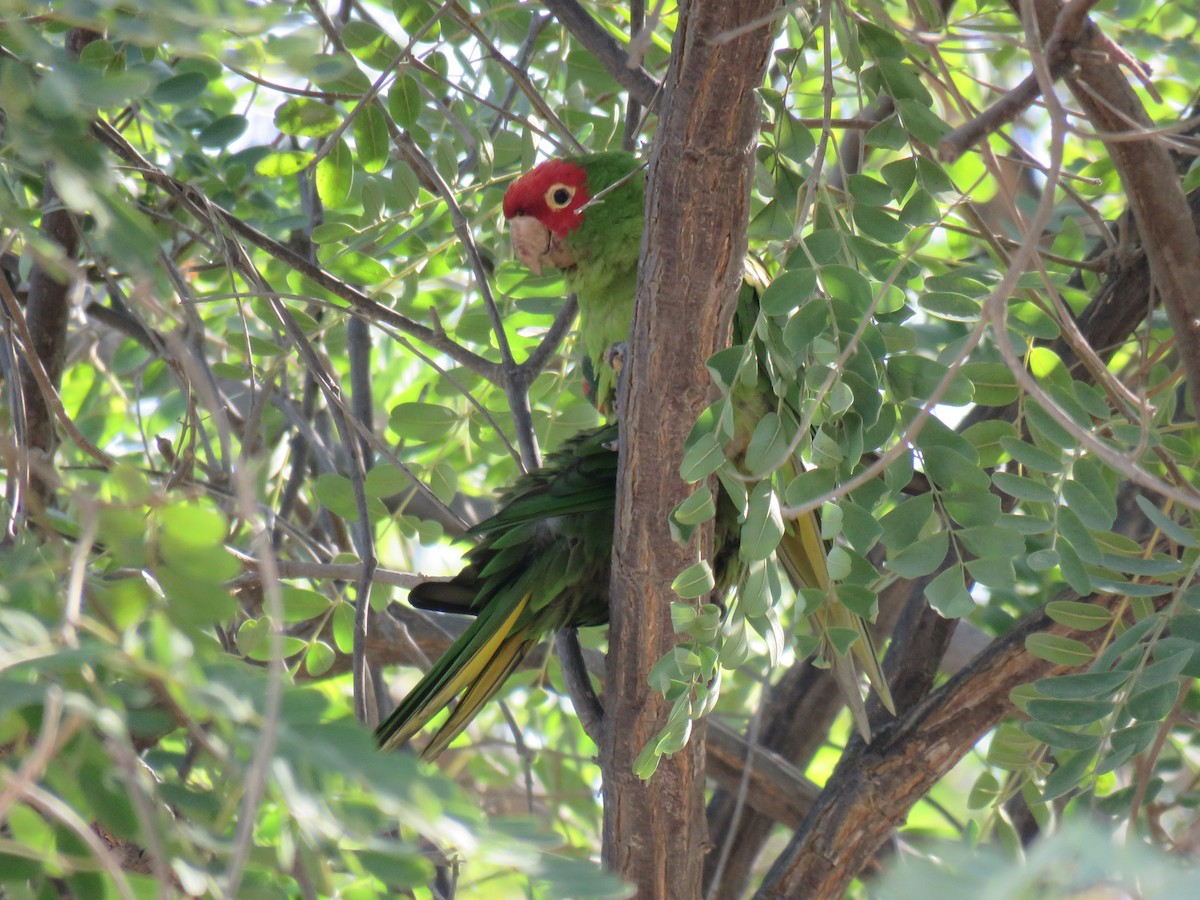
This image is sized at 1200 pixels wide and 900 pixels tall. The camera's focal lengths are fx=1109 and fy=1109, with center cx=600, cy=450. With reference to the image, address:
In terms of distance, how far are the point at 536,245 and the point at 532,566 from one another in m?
0.56

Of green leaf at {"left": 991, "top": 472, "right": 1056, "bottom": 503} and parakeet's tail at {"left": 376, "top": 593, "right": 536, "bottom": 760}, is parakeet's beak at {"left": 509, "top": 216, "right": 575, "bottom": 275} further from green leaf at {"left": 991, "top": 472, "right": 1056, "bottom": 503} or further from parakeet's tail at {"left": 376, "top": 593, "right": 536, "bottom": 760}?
green leaf at {"left": 991, "top": 472, "right": 1056, "bottom": 503}

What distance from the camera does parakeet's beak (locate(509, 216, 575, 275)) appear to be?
1.90 m

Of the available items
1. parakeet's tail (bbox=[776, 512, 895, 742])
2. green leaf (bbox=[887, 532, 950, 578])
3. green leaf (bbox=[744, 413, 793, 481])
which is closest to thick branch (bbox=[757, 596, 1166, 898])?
parakeet's tail (bbox=[776, 512, 895, 742])

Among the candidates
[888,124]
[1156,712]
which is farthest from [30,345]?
[1156,712]

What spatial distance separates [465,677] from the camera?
5.56 feet

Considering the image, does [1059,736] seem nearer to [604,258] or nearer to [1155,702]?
[1155,702]

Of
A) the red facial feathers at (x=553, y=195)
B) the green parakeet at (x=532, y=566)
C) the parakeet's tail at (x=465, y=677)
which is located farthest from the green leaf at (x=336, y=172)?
the parakeet's tail at (x=465, y=677)

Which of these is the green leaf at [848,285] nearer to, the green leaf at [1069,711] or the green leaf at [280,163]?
the green leaf at [1069,711]

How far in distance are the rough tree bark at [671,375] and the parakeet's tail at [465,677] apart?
237mm

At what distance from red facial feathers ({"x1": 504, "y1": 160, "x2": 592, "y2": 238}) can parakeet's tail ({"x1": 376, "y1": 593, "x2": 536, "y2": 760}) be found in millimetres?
626

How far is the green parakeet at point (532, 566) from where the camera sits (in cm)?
174

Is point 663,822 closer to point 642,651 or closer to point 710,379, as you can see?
point 642,651

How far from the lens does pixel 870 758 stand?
181 centimetres

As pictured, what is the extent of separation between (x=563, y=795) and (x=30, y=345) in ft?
5.12
